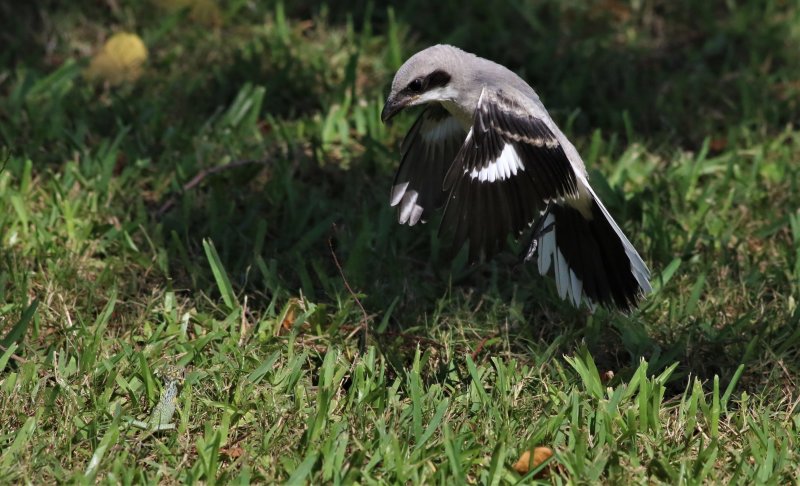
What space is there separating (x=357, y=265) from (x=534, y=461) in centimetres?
136

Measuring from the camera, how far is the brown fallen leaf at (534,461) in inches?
136

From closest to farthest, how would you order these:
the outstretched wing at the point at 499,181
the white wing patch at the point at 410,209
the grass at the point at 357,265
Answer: the grass at the point at 357,265
the outstretched wing at the point at 499,181
the white wing patch at the point at 410,209

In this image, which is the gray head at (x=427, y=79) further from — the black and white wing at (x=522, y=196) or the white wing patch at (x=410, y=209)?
the white wing patch at (x=410, y=209)

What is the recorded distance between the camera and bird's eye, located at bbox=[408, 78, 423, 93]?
4.14 metres

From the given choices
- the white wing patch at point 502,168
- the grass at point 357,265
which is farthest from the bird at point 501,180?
the grass at point 357,265

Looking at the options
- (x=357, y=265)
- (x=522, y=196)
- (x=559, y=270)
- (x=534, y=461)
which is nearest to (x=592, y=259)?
(x=559, y=270)

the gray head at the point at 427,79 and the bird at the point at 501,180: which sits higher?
the gray head at the point at 427,79

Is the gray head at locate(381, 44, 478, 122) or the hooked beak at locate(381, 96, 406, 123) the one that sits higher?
the gray head at locate(381, 44, 478, 122)

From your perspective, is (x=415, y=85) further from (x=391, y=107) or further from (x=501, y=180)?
(x=501, y=180)

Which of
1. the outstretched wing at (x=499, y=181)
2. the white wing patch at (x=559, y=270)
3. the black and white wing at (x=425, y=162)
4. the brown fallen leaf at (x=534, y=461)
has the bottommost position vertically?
the brown fallen leaf at (x=534, y=461)

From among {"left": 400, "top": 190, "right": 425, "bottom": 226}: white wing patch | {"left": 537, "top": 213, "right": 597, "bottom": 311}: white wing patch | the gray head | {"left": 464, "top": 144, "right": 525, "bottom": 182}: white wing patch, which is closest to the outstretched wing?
{"left": 464, "top": 144, "right": 525, "bottom": 182}: white wing patch

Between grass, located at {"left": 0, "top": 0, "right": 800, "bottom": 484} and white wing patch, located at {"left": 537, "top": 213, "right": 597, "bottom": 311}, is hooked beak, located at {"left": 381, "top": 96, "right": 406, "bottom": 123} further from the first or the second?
white wing patch, located at {"left": 537, "top": 213, "right": 597, "bottom": 311}

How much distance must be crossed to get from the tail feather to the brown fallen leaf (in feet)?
2.99

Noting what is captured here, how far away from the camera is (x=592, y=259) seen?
4.38m
